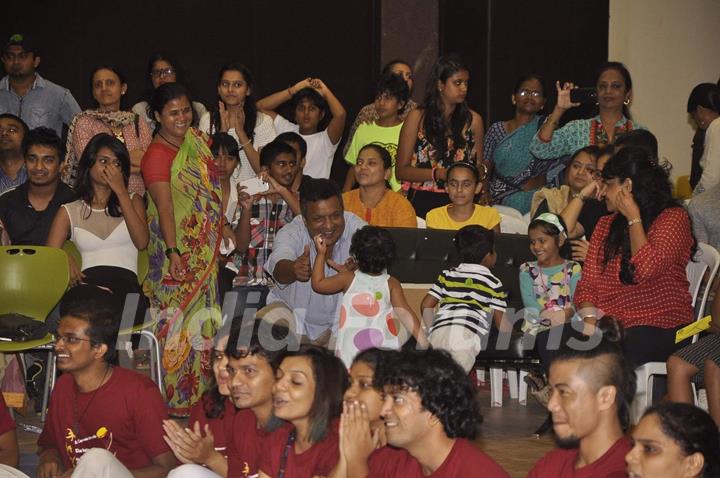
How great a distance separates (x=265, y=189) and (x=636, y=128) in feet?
6.84

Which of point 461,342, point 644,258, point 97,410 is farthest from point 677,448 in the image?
point 461,342

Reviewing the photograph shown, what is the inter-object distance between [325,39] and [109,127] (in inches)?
115

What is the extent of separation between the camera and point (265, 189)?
275 inches

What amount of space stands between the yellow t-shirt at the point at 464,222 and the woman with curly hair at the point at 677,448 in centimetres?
332

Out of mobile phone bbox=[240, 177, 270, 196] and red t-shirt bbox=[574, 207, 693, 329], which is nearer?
red t-shirt bbox=[574, 207, 693, 329]

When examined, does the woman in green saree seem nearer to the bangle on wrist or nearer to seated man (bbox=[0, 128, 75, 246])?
the bangle on wrist

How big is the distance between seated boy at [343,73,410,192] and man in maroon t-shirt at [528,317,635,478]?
3.88 m

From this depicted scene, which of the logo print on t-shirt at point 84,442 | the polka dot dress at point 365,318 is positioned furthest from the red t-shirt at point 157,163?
the logo print on t-shirt at point 84,442

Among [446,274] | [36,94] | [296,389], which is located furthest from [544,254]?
[36,94]

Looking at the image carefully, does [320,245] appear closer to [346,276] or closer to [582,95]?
[346,276]

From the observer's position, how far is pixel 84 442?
4.36 m

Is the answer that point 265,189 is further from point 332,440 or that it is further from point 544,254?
point 332,440

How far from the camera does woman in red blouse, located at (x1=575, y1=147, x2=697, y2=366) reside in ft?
16.8

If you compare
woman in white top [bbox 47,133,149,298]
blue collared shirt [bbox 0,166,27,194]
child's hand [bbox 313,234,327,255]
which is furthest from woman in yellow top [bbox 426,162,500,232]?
blue collared shirt [bbox 0,166,27,194]
